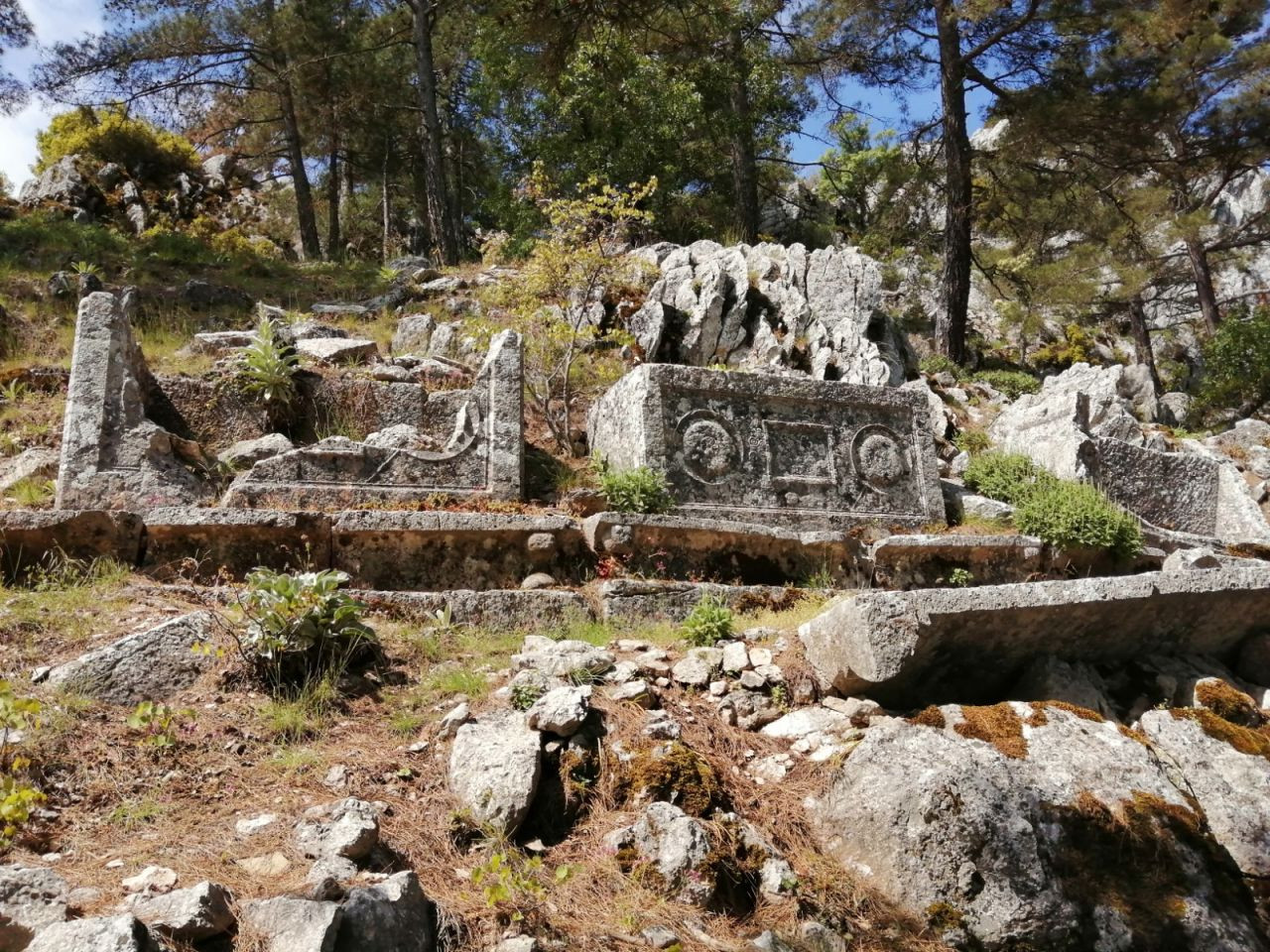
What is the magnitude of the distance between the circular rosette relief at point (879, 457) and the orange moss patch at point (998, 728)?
4.45m

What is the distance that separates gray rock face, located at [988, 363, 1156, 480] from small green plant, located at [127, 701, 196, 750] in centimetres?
784

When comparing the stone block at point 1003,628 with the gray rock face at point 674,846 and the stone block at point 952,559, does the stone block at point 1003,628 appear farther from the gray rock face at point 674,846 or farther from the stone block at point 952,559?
the stone block at point 952,559

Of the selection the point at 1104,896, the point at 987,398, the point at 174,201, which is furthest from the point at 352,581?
the point at 174,201

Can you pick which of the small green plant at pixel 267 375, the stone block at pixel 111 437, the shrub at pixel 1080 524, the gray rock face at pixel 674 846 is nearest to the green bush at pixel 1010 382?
the shrub at pixel 1080 524

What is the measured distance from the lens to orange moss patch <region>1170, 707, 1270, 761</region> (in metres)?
3.63

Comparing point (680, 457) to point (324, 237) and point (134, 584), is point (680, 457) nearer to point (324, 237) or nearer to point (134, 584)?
point (134, 584)

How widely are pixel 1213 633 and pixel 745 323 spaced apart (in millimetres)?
7434

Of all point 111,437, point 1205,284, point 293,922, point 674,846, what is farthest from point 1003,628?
point 1205,284

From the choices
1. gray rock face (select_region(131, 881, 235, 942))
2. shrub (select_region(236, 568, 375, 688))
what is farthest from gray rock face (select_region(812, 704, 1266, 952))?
shrub (select_region(236, 568, 375, 688))

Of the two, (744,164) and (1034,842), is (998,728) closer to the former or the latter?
(1034,842)

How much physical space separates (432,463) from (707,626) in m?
3.08

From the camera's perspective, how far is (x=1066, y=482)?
27.2 ft

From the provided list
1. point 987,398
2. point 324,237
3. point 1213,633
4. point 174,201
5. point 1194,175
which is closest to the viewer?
point 1213,633

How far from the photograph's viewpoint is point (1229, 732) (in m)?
3.70
